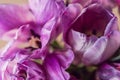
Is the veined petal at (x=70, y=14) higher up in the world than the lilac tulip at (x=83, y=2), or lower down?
lower down

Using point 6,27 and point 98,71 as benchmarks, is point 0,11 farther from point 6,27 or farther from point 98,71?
point 98,71

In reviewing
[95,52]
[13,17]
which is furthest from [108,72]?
[13,17]

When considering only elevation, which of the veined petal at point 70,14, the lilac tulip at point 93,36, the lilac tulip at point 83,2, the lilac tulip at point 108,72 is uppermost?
the lilac tulip at point 83,2

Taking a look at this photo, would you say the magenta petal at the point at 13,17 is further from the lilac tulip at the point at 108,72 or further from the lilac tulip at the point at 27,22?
the lilac tulip at the point at 108,72

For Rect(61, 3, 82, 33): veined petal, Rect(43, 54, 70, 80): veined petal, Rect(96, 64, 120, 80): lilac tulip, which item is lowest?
Rect(96, 64, 120, 80): lilac tulip

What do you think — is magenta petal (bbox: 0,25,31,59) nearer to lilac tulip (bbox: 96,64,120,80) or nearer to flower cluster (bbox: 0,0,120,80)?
flower cluster (bbox: 0,0,120,80)

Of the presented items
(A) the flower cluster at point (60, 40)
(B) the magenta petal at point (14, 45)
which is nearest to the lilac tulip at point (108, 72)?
(A) the flower cluster at point (60, 40)

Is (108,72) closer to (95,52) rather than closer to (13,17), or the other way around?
(95,52)

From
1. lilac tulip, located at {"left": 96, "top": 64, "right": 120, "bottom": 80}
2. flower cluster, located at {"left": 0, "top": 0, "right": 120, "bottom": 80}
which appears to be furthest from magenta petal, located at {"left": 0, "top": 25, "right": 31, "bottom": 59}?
lilac tulip, located at {"left": 96, "top": 64, "right": 120, "bottom": 80}
